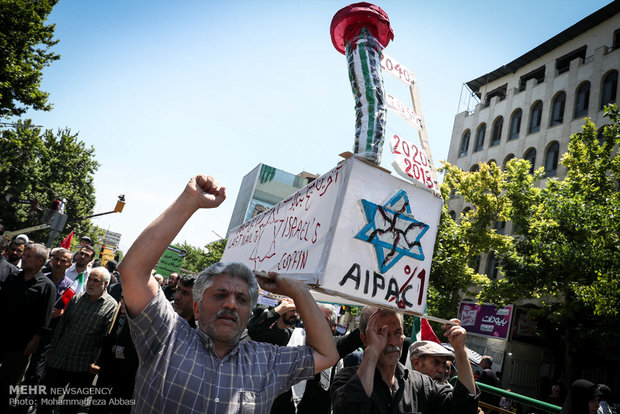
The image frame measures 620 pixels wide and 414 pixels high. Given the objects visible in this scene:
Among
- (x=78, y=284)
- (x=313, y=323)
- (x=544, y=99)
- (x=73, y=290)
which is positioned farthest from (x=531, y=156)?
(x=313, y=323)

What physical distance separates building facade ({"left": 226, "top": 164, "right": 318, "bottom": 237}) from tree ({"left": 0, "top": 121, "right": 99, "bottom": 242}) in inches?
1853

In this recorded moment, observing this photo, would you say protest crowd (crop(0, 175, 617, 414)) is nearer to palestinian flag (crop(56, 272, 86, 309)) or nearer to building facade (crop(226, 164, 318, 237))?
palestinian flag (crop(56, 272, 86, 309))

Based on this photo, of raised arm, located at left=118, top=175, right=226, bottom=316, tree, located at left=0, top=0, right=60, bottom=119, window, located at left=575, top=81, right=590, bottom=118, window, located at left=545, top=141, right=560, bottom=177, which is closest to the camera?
raised arm, located at left=118, top=175, right=226, bottom=316

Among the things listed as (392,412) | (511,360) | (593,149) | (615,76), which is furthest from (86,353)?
(615,76)

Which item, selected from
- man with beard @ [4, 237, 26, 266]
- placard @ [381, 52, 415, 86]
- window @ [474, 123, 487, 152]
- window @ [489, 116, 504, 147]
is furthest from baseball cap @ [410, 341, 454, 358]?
window @ [474, 123, 487, 152]

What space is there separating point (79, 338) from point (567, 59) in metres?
29.8

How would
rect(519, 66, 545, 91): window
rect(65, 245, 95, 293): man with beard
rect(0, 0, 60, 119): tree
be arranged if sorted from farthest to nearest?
rect(519, 66, 545, 91): window → rect(0, 0, 60, 119): tree → rect(65, 245, 95, 293): man with beard

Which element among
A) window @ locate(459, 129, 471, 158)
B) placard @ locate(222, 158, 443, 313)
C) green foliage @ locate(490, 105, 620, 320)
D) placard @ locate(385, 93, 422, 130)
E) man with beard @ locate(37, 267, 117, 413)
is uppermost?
window @ locate(459, 129, 471, 158)

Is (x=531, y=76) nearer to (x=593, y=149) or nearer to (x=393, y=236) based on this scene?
(x=593, y=149)

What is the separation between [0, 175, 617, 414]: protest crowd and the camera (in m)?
1.79

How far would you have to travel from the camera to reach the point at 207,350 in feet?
6.37

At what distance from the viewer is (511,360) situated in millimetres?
19641

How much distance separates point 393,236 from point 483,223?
17739mm

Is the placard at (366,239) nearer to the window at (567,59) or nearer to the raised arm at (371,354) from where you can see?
the raised arm at (371,354)
